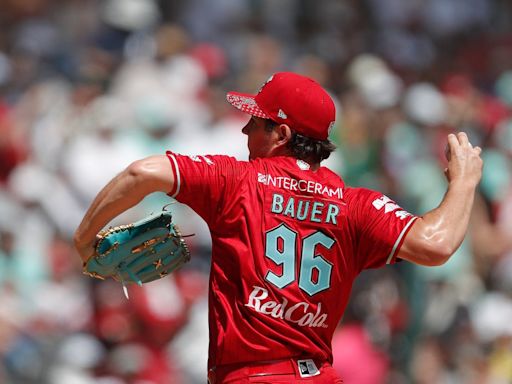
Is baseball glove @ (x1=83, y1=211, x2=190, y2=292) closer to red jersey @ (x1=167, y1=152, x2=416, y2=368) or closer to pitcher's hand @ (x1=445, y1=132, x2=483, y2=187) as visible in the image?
red jersey @ (x1=167, y1=152, x2=416, y2=368)

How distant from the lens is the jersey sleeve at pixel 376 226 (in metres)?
4.00

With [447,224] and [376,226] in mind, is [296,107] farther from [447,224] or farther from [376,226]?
[447,224]

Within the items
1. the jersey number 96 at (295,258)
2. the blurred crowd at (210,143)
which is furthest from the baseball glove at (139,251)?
the blurred crowd at (210,143)

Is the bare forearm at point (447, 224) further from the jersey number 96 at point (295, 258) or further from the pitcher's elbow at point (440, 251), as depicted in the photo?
the jersey number 96 at point (295, 258)

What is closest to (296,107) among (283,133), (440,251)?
(283,133)

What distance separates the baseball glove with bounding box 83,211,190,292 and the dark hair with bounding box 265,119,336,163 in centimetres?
57

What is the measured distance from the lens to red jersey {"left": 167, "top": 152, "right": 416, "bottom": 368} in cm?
396

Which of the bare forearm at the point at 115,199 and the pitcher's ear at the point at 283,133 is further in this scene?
the pitcher's ear at the point at 283,133

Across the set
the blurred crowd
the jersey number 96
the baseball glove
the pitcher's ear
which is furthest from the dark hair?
the blurred crowd

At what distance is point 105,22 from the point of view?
10.9 meters

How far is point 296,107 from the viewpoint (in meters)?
4.12

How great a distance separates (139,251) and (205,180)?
1.88ft

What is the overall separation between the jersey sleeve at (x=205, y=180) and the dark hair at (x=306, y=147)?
24 cm

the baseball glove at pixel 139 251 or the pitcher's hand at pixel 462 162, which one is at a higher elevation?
the pitcher's hand at pixel 462 162
